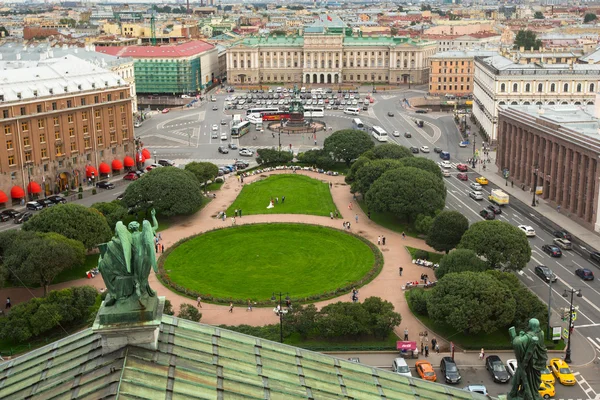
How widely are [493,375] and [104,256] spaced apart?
4127 centimetres

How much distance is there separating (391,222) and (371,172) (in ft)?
30.6

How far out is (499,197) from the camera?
337 ft

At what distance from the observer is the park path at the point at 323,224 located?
66250mm

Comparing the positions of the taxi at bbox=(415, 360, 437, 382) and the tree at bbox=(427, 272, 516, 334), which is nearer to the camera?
the taxi at bbox=(415, 360, 437, 382)

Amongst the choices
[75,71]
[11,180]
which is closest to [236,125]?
[75,71]

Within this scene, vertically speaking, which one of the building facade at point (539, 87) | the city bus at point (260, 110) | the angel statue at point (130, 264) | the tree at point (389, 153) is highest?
the angel statue at point (130, 264)

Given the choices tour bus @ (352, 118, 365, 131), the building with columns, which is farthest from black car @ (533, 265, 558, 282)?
tour bus @ (352, 118, 365, 131)

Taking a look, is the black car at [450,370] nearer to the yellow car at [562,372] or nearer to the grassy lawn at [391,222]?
the yellow car at [562,372]

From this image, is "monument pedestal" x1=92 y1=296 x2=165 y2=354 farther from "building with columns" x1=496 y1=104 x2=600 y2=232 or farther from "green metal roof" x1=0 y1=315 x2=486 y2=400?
"building with columns" x1=496 y1=104 x2=600 y2=232

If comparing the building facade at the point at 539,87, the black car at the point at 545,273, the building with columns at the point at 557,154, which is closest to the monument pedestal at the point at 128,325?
the black car at the point at 545,273

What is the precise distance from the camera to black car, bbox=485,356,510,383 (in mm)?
54875

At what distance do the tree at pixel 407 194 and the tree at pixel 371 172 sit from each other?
252 inches

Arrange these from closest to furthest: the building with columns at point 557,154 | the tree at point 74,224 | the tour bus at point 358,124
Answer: the tree at point 74,224 → the building with columns at point 557,154 → the tour bus at point 358,124

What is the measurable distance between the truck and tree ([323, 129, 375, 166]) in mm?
27068
